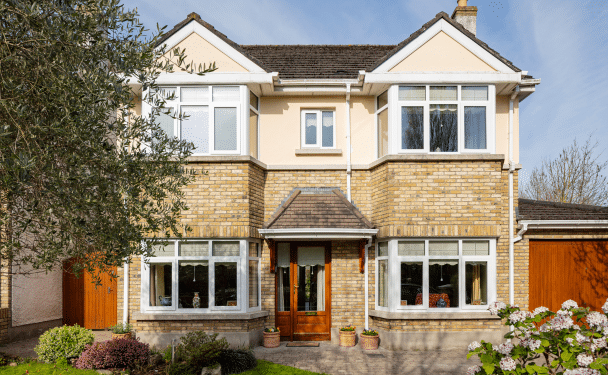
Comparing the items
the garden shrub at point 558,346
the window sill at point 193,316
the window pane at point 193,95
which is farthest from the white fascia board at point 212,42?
the garden shrub at point 558,346

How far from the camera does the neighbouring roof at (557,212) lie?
32.9ft

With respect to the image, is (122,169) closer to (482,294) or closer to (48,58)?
(48,58)

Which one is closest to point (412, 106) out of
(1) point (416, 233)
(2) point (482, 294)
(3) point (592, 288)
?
(1) point (416, 233)

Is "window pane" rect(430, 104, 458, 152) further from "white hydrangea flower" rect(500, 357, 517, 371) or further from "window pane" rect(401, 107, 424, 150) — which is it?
"white hydrangea flower" rect(500, 357, 517, 371)

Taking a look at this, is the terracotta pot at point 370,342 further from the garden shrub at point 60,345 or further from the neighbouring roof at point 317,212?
the garden shrub at point 60,345

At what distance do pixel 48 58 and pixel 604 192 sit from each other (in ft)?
79.2

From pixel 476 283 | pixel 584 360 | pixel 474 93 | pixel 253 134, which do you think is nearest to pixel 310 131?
pixel 253 134

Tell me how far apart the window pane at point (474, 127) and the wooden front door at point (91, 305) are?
9.73 metres

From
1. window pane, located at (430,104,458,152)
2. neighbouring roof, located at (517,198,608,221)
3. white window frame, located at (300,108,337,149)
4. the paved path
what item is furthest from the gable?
the paved path

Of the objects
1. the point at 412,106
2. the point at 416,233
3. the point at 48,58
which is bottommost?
the point at 416,233

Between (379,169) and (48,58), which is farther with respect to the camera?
(379,169)

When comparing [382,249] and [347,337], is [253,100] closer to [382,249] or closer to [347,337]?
[382,249]

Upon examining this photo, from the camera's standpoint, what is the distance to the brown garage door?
1015 centimetres

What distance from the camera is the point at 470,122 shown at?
984 centimetres
